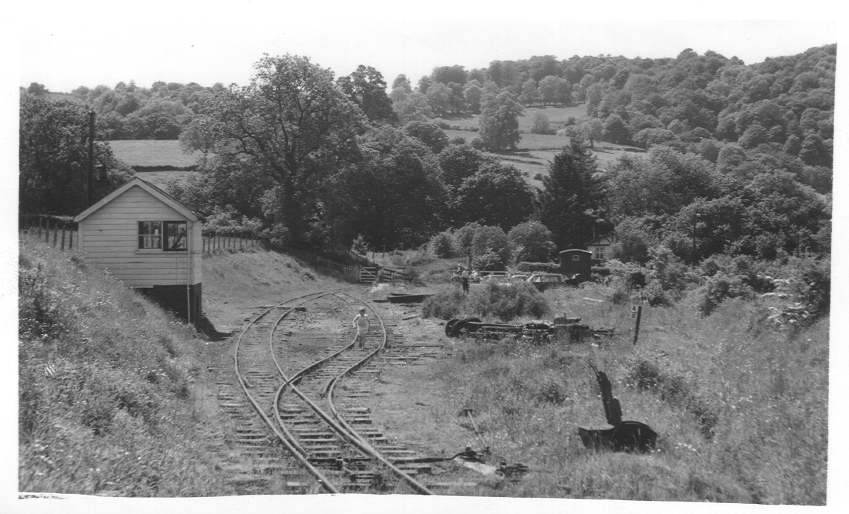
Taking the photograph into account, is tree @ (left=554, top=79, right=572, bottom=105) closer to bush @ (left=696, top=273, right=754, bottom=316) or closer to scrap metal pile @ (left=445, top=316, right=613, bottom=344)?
bush @ (left=696, top=273, right=754, bottom=316)

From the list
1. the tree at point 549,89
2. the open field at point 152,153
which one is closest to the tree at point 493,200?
the open field at point 152,153

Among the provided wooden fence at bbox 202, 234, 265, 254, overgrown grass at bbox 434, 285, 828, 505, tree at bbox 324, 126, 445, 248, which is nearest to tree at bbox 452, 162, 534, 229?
tree at bbox 324, 126, 445, 248

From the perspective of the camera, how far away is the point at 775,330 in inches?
497

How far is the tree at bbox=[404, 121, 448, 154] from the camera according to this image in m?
85.8

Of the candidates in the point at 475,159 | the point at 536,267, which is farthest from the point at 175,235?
the point at 475,159

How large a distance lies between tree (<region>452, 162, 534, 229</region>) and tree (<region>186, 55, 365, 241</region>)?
23.4 metres

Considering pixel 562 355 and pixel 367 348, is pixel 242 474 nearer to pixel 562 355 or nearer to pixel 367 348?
pixel 562 355

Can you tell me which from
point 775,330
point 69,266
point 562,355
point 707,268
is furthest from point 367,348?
point 707,268

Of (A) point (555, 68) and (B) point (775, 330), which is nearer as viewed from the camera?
(B) point (775, 330)

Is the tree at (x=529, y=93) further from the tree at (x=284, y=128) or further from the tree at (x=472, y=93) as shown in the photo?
the tree at (x=284, y=128)

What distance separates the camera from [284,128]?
157 ft

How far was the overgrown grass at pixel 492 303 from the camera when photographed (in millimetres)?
24422

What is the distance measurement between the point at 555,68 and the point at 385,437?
294 ft

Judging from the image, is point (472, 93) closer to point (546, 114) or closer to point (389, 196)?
point (546, 114)
